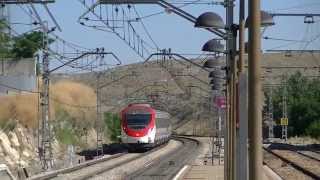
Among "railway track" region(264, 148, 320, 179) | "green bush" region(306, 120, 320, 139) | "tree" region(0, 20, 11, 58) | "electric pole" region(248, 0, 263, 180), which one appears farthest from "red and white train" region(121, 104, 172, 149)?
"electric pole" region(248, 0, 263, 180)

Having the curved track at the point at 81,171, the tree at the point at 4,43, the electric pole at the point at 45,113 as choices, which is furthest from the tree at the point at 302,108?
the electric pole at the point at 45,113

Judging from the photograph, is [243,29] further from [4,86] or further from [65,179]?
[4,86]

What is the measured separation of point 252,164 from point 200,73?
6204 inches

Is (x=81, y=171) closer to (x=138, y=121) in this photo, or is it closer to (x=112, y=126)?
(x=138, y=121)

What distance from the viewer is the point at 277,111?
376ft

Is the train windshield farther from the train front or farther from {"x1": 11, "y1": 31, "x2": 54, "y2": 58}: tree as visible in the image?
{"x1": 11, "y1": 31, "x2": 54, "y2": 58}: tree

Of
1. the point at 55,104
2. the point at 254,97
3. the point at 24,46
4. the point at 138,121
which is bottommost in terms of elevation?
the point at 254,97

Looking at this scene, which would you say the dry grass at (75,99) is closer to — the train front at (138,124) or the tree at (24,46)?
the tree at (24,46)

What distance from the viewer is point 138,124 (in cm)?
6444

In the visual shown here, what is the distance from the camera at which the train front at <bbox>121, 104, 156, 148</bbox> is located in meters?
64.2

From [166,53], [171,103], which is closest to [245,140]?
[166,53]

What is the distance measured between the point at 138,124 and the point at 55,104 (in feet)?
60.1

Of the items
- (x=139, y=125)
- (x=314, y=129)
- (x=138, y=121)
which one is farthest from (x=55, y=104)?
(x=314, y=129)

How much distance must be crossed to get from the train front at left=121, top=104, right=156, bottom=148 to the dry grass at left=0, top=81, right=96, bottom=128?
7.60 meters
